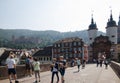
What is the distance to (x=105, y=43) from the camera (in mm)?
89688

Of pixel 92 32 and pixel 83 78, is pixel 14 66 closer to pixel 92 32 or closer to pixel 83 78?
pixel 83 78

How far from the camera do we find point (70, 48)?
9656 centimetres

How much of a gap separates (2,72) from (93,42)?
76691mm

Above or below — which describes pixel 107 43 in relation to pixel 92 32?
below

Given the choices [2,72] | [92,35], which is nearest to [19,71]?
[2,72]

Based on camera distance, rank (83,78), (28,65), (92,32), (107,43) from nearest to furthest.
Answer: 1. (83,78)
2. (28,65)
3. (107,43)
4. (92,32)

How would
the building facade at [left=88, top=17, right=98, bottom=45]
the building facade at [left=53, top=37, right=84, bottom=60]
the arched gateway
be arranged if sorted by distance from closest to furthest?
1. the arched gateway
2. the building facade at [left=53, top=37, right=84, bottom=60]
3. the building facade at [left=88, top=17, right=98, bottom=45]

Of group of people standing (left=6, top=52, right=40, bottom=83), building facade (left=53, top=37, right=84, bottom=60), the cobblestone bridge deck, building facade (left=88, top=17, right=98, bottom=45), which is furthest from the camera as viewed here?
building facade (left=88, top=17, right=98, bottom=45)

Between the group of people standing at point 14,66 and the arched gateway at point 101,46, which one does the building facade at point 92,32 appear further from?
the group of people standing at point 14,66

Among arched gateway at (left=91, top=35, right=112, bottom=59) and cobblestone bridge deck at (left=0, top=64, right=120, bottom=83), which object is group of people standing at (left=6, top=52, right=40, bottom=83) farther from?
arched gateway at (left=91, top=35, right=112, bottom=59)

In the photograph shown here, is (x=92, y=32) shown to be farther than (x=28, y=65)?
Yes

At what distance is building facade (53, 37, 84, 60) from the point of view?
93.8 meters

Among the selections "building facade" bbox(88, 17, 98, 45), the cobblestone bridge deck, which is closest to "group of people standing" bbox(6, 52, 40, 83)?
the cobblestone bridge deck

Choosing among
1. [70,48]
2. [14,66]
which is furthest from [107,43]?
[14,66]
